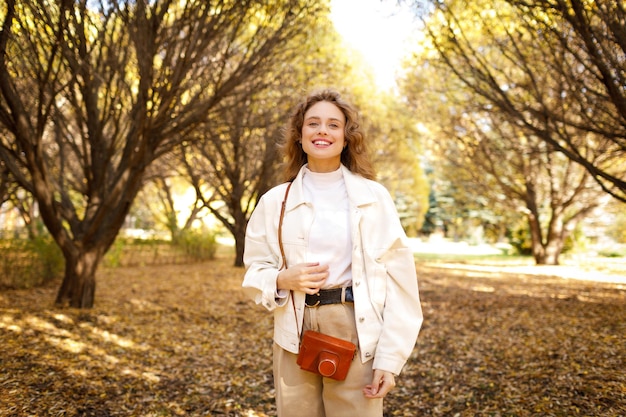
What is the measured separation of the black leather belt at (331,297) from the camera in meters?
1.87

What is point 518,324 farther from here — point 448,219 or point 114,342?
point 448,219

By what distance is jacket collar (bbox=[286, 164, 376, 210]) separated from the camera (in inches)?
76.7

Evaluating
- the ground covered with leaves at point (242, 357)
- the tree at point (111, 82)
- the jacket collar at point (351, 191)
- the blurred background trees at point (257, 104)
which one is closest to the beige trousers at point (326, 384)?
the jacket collar at point (351, 191)

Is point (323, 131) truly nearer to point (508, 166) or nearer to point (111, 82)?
point (111, 82)

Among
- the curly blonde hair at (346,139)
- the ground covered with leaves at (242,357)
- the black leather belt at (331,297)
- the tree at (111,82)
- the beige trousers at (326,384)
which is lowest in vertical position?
the ground covered with leaves at (242,357)

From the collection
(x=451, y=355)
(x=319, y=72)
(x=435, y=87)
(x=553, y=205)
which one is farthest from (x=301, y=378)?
(x=553, y=205)

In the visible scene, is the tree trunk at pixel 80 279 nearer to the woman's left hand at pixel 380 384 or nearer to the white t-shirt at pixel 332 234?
the white t-shirt at pixel 332 234

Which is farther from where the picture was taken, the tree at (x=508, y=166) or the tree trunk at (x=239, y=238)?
the tree at (x=508, y=166)

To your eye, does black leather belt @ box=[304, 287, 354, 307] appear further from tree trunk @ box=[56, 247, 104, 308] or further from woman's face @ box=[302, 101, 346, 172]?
tree trunk @ box=[56, 247, 104, 308]

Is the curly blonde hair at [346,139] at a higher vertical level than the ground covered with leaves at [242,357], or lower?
higher

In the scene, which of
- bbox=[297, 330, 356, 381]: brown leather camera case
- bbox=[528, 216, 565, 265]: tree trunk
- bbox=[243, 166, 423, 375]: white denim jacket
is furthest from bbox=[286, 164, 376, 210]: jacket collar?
bbox=[528, 216, 565, 265]: tree trunk

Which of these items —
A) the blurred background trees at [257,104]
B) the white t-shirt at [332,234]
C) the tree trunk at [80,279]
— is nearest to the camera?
the white t-shirt at [332,234]

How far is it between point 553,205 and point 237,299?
9852 mm

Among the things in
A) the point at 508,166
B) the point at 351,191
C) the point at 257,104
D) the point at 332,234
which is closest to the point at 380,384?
the point at 332,234
